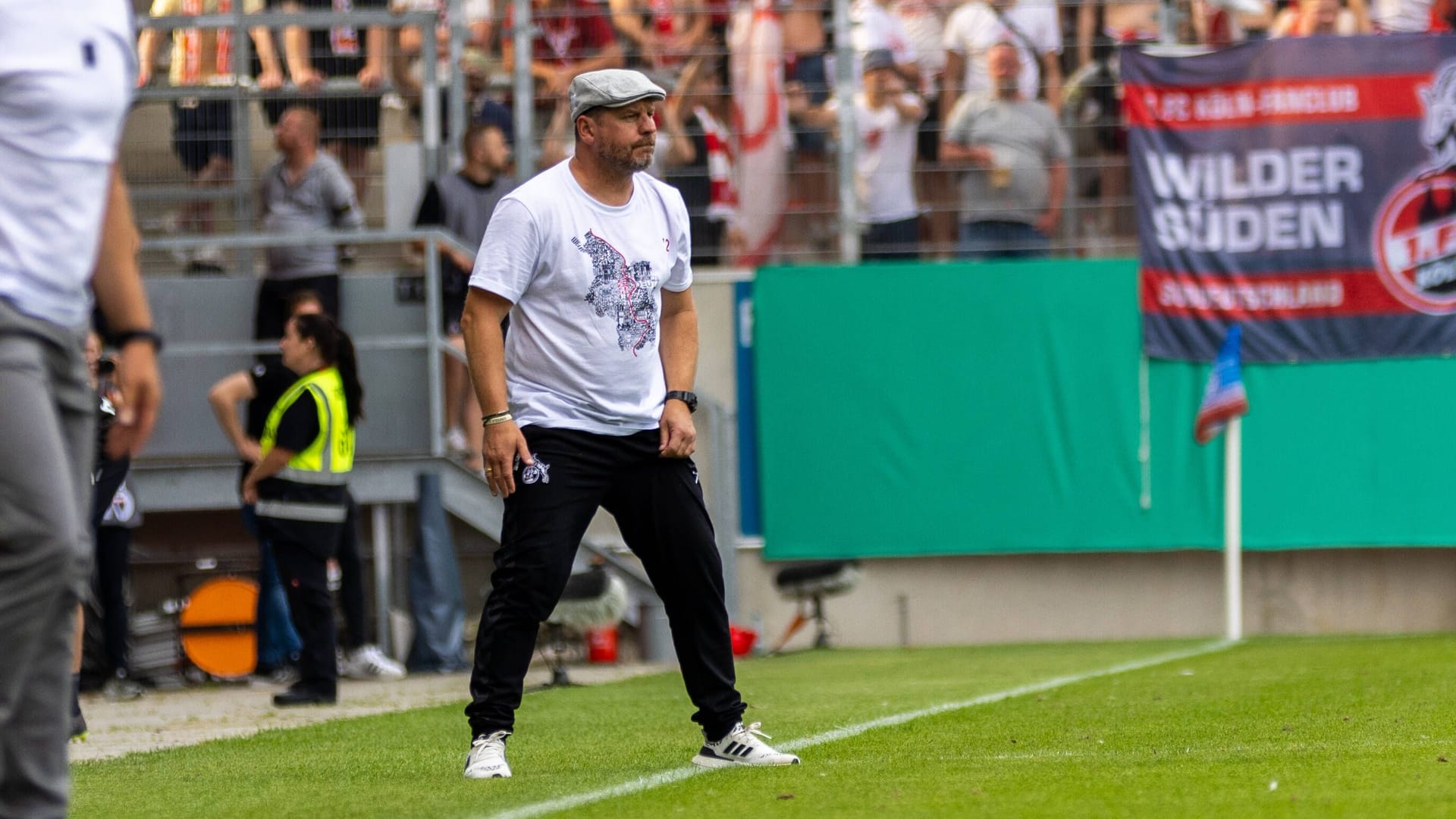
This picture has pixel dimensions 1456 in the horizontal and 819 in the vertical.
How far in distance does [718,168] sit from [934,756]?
8611 mm

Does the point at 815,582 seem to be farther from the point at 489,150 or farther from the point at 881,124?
the point at 489,150

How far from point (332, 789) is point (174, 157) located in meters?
8.63

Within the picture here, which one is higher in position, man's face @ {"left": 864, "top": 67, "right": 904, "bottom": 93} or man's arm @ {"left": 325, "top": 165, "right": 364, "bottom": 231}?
man's face @ {"left": 864, "top": 67, "right": 904, "bottom": 93}

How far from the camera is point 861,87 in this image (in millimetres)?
14727

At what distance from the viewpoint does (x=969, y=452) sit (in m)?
14.8

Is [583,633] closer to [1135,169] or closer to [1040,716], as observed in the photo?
[1135,169]

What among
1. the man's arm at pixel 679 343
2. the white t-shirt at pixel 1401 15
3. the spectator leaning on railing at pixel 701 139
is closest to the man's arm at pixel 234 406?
the spectator leaning on railing at pixel 701 139

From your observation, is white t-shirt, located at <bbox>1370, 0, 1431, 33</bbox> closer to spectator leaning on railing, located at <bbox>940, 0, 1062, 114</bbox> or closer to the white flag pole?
spectator leaning on railing, located at <bbox>940, 0, 1062, 114</bbox>

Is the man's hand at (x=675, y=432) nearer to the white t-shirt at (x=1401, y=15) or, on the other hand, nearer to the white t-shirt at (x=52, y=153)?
the white t-shirt at (x=52, y=153)

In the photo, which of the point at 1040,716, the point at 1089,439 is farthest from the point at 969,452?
the point at 1040,716

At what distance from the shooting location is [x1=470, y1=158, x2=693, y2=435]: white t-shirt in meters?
5.92

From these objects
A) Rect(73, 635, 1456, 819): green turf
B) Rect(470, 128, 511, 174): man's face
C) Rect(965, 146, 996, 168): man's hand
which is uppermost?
Rect(470, 128, 511, 174): man's face

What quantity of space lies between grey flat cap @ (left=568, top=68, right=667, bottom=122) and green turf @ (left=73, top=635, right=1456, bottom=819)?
187 centimetres

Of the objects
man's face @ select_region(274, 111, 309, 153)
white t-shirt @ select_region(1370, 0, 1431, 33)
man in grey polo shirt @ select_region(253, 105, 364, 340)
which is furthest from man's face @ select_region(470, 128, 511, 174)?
white t-shirt @ select_region(1370, 0, 1431, 33)
